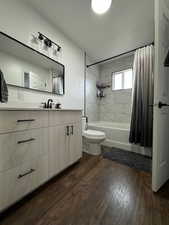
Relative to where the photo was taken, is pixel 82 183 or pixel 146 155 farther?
pixel 146 155

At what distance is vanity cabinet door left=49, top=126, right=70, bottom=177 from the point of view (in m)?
1.19

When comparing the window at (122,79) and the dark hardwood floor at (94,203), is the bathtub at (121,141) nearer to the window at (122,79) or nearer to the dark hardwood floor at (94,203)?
the dark hardwood floor at (94,203)

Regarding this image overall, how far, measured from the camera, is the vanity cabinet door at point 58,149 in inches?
46.8

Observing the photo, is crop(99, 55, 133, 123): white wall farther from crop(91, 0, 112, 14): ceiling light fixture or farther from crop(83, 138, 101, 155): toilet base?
crop(91, 0, 112, 14): ceiling light fixture

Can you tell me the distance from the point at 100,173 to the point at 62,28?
8.16 ft

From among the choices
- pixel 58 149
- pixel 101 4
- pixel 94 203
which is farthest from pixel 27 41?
pixel 94 203

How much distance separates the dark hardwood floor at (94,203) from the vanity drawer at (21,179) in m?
Answer: 0.15

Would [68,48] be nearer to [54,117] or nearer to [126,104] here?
[54,117]

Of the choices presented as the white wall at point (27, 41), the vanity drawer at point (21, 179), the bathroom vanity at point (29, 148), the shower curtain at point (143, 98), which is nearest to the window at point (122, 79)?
the shower curtain at point (143, 98)

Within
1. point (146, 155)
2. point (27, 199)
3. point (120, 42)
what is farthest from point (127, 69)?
point (27, 199)

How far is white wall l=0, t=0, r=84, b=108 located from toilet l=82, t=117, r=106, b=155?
2.47ft

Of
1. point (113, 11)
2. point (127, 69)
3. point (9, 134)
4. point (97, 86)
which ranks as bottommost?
point (9, 134)

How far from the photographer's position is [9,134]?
83cm

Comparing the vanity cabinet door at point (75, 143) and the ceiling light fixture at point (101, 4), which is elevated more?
the ceiling light fixture at point (101, 4)
